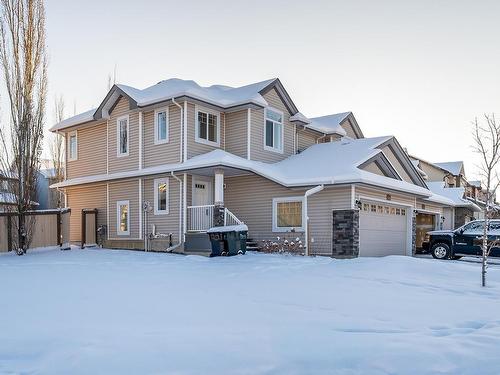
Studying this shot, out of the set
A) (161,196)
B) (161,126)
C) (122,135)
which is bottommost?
(161,196)

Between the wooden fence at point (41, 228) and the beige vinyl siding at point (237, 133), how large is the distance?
7116mm

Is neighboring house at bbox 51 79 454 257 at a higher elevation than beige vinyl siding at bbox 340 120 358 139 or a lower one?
lower

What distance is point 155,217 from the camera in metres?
17.8

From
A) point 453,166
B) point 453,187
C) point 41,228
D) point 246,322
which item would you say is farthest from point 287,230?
point 453,166

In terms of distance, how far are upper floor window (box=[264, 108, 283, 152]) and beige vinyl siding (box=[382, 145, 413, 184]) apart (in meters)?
4.46

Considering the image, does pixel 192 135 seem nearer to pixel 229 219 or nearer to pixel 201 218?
pixel 201 218

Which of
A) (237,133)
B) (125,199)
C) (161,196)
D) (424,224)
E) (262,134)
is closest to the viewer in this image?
(161,196)

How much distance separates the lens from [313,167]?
1697 cm

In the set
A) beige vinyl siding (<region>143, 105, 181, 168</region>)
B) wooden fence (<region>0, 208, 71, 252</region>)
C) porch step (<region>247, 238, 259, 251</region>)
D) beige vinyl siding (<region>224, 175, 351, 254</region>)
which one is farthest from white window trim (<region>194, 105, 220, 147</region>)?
wooden fence (<region>0, 208, 71, 252</region>)

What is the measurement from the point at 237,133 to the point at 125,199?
559 cm

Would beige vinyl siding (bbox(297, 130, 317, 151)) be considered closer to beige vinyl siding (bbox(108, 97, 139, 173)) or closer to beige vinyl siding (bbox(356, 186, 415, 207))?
beige vinyl siding (bbox(356, 186, 415, 207))

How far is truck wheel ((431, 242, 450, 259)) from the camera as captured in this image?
17391 mm

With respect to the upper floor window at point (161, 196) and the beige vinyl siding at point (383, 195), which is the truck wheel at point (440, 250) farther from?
the upper floor window at point (161, 196)

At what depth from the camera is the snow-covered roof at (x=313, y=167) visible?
1541 cm
